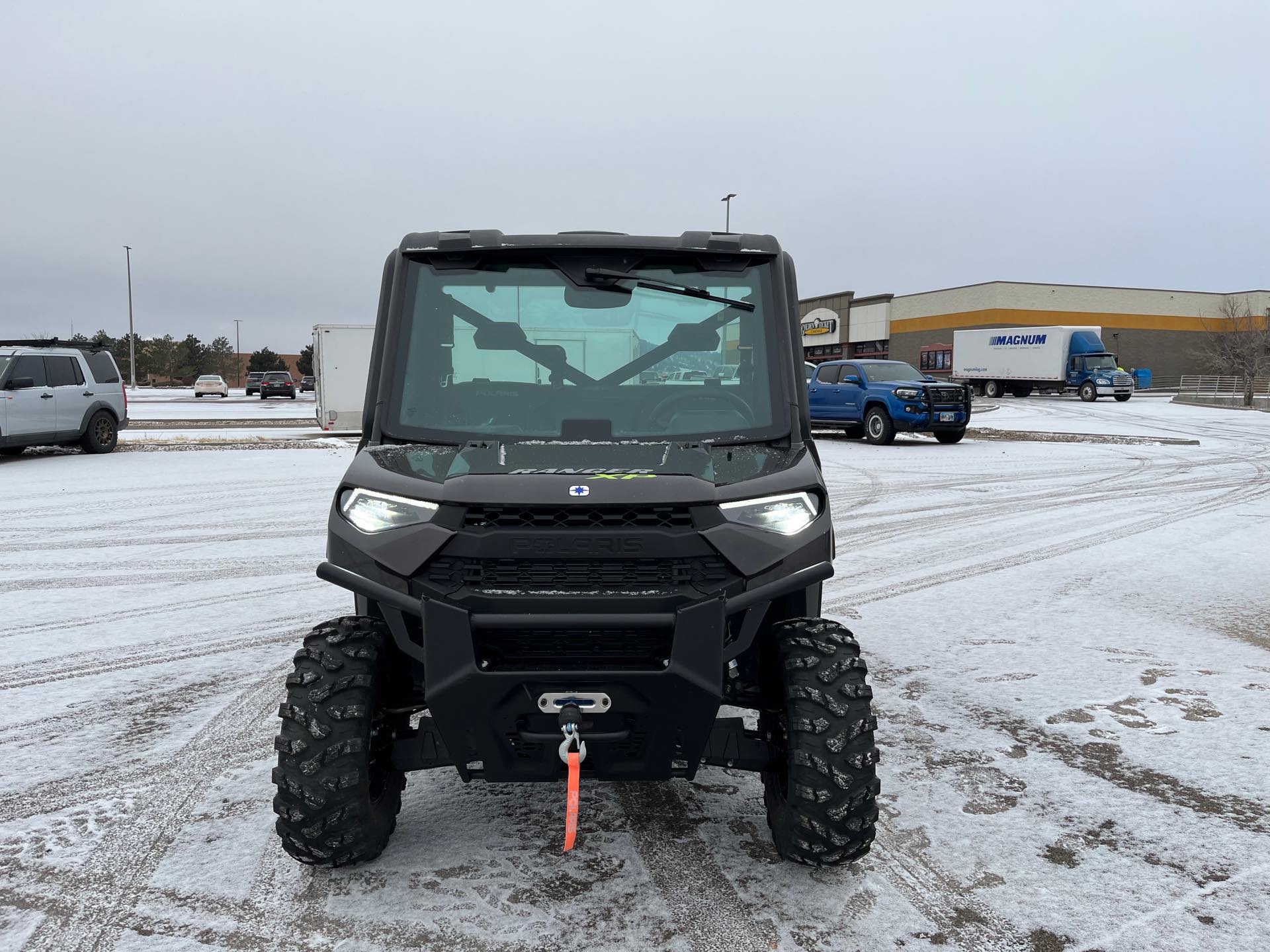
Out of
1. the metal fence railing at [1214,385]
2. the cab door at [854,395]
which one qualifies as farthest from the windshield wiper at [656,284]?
the metal fence railing at [1214,385]

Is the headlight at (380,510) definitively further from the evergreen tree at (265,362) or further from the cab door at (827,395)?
the evergreen tree at (265,362)

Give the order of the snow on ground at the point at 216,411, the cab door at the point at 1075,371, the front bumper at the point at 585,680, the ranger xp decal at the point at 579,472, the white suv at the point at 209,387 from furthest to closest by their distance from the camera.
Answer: the white suv at the point at 209,387, the cab door at the point at 1075,371, the snow on ground at the point at 216,411, the ranger xp decal at the point at 579,472, the front bumper at the point at 585,680

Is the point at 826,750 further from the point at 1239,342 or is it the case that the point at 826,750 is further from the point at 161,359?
the point at 161,359

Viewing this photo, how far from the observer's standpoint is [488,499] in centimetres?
265

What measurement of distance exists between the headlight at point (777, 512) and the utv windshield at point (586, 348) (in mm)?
551

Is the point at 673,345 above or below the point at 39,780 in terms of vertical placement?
above

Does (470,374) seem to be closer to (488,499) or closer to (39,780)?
(488,499)

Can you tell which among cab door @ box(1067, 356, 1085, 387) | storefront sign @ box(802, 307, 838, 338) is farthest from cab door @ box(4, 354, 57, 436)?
storefront sign @ box(802, 307, 838, 338)

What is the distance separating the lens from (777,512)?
2.85 metres

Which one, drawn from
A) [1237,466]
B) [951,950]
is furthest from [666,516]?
[1237,466]

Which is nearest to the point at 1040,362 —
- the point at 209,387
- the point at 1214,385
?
the point at 1214,385

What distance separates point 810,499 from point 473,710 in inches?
46.2

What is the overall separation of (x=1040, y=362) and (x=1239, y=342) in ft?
60.5

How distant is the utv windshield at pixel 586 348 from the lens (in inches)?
134
